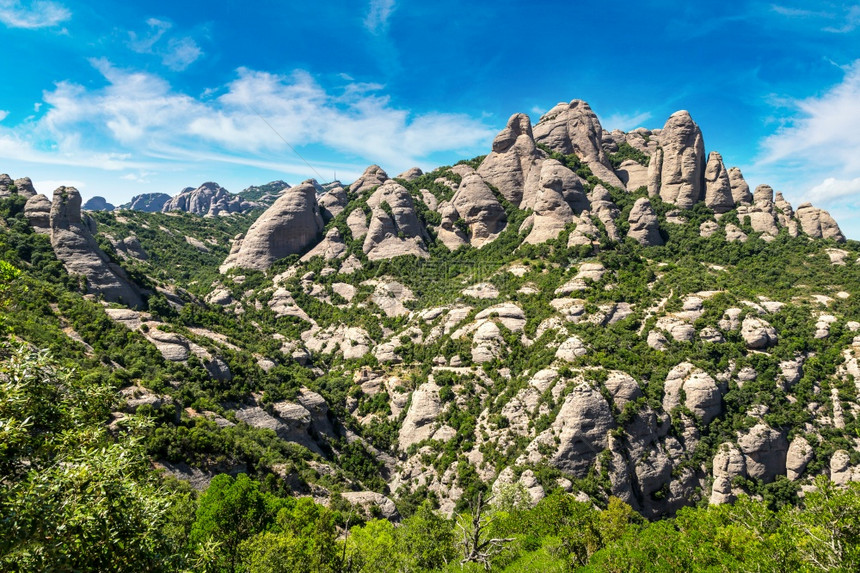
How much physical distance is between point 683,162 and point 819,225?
31909 mm

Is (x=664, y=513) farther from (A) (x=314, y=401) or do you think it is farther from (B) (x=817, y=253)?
(B) (x=817, y=253)

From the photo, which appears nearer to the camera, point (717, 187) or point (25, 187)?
point (25, 187)

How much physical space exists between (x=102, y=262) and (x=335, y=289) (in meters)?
42.9

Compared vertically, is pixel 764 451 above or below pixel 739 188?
below

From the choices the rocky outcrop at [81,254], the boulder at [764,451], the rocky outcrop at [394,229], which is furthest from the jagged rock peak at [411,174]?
the boulder at [764,451]

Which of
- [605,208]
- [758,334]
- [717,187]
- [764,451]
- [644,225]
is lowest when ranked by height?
[764,451]

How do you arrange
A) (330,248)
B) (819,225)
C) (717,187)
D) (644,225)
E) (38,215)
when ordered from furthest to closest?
(330,248) → (717,187) → (644,225) → (819,225) → (38,215)

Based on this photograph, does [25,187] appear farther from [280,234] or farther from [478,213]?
[478,213]

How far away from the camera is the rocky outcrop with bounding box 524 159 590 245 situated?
9262 centimetres

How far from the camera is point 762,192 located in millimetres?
99688

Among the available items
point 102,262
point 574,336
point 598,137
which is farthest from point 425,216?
point 102,262

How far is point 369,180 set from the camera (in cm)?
13188

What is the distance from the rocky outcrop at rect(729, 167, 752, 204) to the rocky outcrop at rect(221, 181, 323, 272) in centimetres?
10882

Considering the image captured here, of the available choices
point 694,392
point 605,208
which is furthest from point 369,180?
point 694,392
